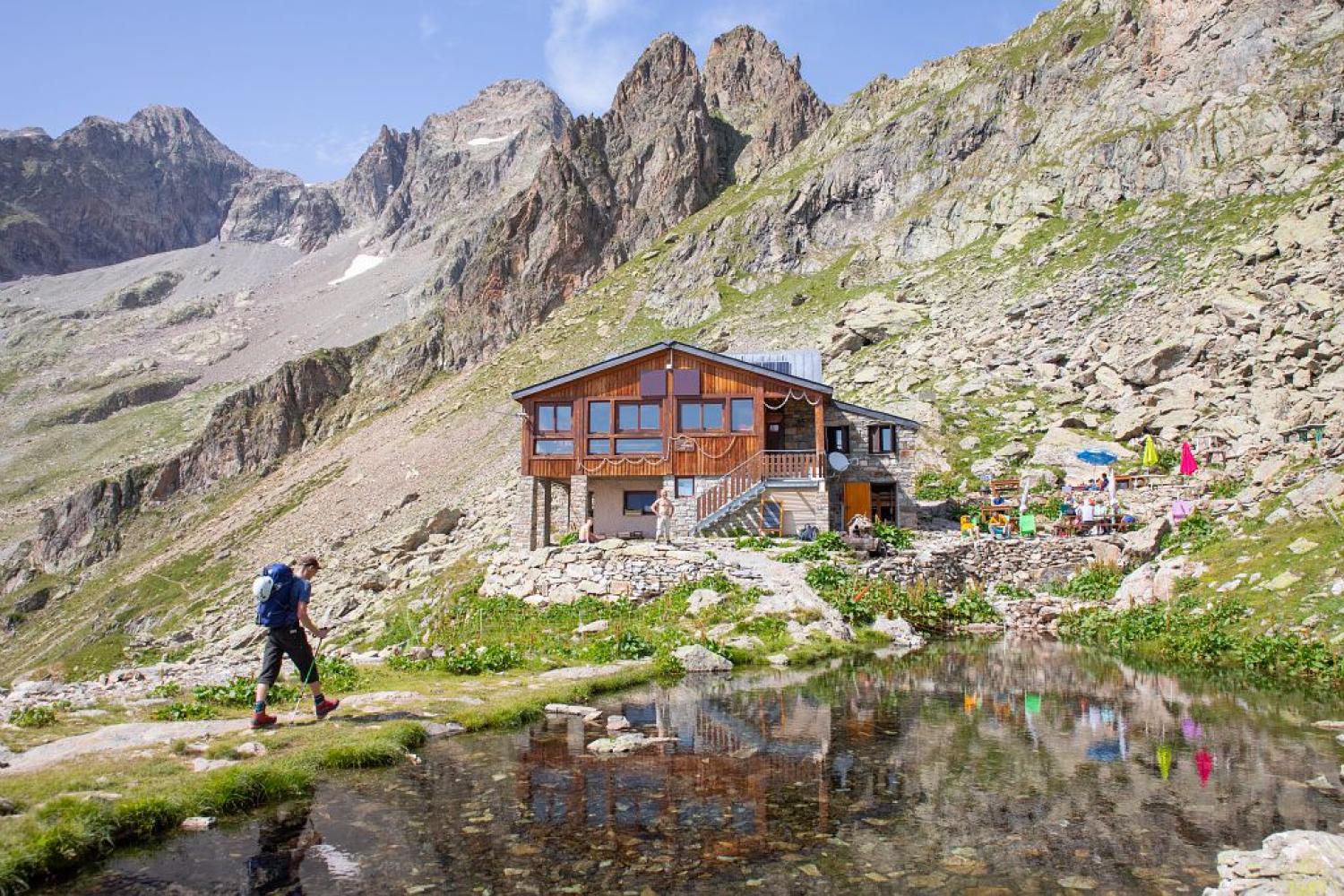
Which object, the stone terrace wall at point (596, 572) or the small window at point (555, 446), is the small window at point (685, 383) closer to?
the small window at point (555, 446)

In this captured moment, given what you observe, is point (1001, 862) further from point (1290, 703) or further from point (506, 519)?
point (506, 519)

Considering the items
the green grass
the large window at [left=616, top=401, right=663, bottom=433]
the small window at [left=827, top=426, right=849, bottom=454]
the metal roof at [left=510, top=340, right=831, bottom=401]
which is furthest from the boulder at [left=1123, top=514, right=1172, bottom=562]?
the green grass

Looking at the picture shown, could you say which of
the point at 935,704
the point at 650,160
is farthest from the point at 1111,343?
the point at 650,160

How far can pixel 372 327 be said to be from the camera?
14400cm

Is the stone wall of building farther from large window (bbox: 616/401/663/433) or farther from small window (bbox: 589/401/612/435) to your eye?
small window (bbox: 589/401/612/435)

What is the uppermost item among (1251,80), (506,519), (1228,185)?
(1251,80)

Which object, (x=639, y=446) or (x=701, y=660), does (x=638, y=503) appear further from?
(x=701, y=660)

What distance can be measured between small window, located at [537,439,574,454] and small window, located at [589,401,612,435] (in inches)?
45.9

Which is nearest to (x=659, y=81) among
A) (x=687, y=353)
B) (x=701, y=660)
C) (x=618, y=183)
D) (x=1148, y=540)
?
(x=618, y=183)

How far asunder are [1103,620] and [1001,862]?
16832mm

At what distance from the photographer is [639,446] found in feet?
115

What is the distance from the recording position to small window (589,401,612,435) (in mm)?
35250

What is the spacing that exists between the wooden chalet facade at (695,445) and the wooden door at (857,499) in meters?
0.05

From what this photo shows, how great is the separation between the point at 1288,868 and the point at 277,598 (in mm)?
11237
